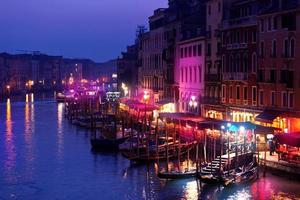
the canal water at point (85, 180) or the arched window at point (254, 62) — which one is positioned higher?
the arched window at point (254, 62)

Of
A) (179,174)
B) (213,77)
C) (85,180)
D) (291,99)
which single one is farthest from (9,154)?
(291,99)

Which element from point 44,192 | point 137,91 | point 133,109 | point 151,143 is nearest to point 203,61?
point 151,143

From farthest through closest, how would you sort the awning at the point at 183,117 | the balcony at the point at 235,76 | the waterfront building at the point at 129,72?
1. the waterfront building at the point at 129,72
2. the awning at the point at 183,117
3. the balcony at the point at 235,76

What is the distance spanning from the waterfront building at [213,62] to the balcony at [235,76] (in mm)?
1493

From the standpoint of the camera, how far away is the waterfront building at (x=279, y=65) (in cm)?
3609

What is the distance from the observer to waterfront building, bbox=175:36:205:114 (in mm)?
48688

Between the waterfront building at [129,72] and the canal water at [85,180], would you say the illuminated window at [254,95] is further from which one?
the waterfront building at [129,72]

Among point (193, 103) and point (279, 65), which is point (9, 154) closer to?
point (193, 103)

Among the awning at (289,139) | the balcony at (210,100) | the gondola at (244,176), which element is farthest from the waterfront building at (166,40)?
the gondola at (244,176)

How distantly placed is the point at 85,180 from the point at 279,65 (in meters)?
11.9

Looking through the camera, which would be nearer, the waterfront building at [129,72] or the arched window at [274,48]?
the arched window at [274,48]

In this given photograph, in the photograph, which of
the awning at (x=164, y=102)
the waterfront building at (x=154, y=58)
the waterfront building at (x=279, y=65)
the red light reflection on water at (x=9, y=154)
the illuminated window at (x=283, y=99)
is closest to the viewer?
the red light reflection on water at (x=9, y=154)

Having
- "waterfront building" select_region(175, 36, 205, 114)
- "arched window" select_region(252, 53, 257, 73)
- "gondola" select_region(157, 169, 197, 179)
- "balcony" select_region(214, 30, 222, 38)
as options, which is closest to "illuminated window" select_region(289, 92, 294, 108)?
"arched window" select_region(252, 53, 257, 73)

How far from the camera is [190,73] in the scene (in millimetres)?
50938
